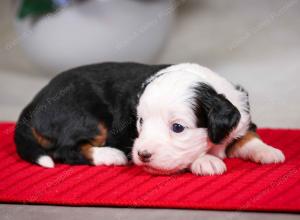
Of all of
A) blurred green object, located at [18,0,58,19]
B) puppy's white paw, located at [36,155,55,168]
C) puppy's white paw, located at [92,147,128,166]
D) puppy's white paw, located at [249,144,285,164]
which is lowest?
puppy's white paw, located at [36,155,55,168]

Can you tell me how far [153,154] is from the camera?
363cm

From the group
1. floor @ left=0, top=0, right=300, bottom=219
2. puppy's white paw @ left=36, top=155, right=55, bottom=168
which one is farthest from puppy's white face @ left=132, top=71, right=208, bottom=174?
puppy's white paw @ left=36, top=155, right=55, bottom=168

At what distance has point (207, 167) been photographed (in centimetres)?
379

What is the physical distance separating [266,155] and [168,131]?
72cm

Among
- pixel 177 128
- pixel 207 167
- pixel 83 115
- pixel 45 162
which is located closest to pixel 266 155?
pixel 207 167

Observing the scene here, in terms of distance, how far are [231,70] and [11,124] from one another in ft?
9.30

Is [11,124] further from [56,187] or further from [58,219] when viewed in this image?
[58,219]

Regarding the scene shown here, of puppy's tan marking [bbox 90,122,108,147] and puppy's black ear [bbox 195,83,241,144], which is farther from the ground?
puppy's black ear [bbox 195,83,241,144]

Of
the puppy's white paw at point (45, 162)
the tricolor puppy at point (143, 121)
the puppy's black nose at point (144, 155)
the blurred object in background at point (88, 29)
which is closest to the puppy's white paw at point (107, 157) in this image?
the tricolor puppy at point (143, 121)

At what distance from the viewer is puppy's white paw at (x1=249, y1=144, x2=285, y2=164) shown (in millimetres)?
3959

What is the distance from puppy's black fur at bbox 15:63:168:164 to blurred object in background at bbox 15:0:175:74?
2.22 m

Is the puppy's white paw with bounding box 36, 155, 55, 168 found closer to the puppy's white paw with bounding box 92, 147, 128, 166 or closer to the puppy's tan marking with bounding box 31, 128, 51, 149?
the puppy's tan marking with bounding box 31, 128, 51, 149

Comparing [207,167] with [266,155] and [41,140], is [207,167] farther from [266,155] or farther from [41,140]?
[41,140]

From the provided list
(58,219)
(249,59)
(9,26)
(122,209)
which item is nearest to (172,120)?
(122,209)
